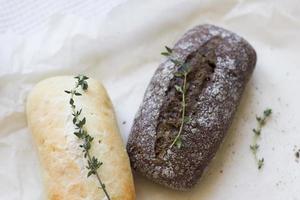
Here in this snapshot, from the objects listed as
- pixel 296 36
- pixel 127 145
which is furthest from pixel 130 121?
pixel 296 36

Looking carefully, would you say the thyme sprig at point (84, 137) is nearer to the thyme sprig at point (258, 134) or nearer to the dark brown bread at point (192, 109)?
the dark brown bread at point (192, 109)

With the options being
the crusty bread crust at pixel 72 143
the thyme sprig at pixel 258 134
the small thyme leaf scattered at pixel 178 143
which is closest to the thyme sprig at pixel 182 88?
the small thyme leaf scattered at pixel 178 143

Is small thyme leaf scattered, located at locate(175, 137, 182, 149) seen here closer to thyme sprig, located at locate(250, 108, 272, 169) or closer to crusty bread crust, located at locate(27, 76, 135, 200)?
crusty bread crust, located at locate(27, 76, 135, 200)

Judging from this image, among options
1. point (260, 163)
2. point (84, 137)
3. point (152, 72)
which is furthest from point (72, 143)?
point (260, 163)

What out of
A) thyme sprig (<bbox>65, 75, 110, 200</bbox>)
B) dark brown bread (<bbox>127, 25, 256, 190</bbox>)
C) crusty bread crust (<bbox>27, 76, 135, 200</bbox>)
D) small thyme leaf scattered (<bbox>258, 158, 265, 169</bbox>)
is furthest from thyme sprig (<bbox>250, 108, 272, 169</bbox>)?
thyme sprig (<bbox>65, 75, 110, 200</bbox>)

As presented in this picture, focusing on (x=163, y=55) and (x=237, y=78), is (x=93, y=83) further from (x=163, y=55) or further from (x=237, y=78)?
(x=237, y=78)
